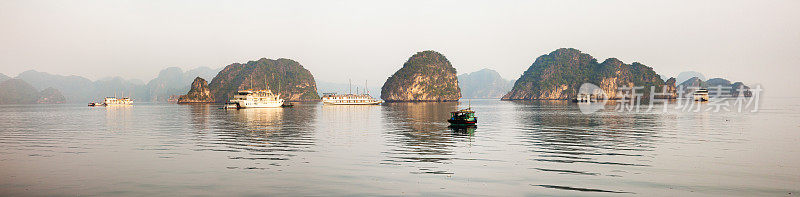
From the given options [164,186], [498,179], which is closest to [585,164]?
[498,179]

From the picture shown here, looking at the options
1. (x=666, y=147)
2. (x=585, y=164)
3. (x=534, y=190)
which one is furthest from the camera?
(x=666, y=147)

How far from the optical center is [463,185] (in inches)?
803

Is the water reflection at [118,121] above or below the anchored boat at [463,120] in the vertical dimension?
below

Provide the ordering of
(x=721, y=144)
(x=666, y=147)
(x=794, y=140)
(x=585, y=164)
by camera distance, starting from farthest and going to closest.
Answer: (x=794, y=140), (x=721, y=144), (x=666, y=147), (x=585, y=164)

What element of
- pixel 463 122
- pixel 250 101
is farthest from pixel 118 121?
pixel 250 101

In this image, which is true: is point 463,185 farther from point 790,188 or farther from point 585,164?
point 790,188

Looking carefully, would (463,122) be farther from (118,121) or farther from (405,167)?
(118,121)

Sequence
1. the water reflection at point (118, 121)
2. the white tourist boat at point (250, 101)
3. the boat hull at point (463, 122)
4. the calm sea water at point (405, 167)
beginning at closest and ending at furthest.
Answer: the calm sea water at point (405, 167) → the boat hull at point (463, 122) → the water reflection at point (118, 121) → the white tourist boat at point (250, 101)

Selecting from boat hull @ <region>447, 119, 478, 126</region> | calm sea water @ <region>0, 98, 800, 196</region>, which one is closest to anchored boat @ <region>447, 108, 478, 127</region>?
boat hull @ <region>447, 119, 478, 126</region>

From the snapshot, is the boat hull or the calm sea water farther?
the boat hull

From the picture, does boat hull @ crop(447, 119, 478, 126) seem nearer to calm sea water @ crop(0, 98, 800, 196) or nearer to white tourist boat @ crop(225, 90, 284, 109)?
calm sea water @ crop(0, 98, 800, 196)

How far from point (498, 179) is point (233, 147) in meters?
23.2

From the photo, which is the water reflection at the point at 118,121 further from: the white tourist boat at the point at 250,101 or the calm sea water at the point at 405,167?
the white tourist boat at the point at 250,101

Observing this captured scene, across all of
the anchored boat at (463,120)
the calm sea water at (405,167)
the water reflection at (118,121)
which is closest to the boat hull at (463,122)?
the anchored boat at (463,120)
